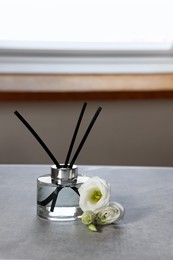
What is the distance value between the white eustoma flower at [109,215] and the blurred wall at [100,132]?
49.0 inches

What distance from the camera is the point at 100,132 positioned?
216 centimetres

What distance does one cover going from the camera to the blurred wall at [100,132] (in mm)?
2123

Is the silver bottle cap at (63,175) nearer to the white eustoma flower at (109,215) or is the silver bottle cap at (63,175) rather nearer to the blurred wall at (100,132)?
the white eustoma flower at (109,215)

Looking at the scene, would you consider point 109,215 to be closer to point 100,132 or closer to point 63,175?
point 63,175

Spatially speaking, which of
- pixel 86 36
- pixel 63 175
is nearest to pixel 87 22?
pixel 86 36

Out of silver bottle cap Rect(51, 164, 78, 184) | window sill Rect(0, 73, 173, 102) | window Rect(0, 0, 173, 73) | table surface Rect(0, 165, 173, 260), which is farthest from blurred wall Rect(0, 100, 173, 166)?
silver bottle cap Rect(51, 164, 78, 184)

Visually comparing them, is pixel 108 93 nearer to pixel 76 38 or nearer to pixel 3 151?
pixel 76 38

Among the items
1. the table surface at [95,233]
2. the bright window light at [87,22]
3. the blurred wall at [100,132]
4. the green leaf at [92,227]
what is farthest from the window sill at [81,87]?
the green leaf at [92,227]

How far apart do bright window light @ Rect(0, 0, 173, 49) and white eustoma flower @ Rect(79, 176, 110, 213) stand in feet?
4.62

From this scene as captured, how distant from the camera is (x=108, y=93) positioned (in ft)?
6.84

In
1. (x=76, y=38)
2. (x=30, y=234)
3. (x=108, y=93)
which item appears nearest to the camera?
(x=30, y=234)

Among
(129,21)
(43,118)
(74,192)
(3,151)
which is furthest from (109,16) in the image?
(74,192)

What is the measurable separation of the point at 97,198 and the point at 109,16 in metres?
1.44

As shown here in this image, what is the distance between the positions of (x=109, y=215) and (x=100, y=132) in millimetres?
1287
